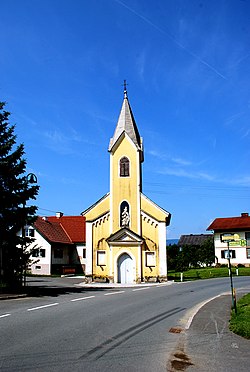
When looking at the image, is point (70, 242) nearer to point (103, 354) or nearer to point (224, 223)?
point (224, 223)

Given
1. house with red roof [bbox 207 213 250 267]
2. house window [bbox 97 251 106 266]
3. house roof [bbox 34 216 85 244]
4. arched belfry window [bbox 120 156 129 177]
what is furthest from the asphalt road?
house with red roof [bbox 207 213 250 267]

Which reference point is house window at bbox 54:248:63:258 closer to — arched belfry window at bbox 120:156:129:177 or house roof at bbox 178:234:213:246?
arched belfry window at bbox 120:156:129:177

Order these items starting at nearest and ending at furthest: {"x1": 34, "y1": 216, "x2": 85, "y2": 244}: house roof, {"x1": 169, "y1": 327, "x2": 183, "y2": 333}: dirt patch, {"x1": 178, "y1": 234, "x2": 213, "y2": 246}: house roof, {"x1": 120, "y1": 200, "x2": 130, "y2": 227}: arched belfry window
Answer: {"x1": 169, "y1": 327, "x2": 183, "y2": 333}: dirt patch → {"x1": 120, "y1": 200, "x2": 130, "y2": 227}: arched belfry window → {"x1": 34, "y1": 216, "x2": 85, "y2": 244}: house roof → {"x1": 178, "y1": 234, "x2": 213, "y2": 246}: house roof

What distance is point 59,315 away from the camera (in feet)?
42.2

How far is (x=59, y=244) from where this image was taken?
162 feet

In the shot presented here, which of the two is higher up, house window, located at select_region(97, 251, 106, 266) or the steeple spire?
the steeple spire

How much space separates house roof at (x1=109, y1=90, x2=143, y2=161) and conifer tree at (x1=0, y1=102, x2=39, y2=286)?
1448cm

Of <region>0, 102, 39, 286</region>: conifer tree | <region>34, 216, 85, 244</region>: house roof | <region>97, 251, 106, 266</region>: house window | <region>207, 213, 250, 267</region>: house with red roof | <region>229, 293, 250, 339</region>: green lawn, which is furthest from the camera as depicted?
<region>207, 213, 250, 267</region>: house with red roof

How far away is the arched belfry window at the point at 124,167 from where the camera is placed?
34.7 m

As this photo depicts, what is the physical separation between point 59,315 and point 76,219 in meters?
44.6

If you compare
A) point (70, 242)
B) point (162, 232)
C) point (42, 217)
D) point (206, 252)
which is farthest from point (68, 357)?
point (206, 252)

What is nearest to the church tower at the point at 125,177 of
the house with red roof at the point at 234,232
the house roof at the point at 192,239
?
the house with red roof at the point at 234,232

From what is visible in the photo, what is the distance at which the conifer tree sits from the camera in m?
21.2

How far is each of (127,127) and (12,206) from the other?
17275 mm
